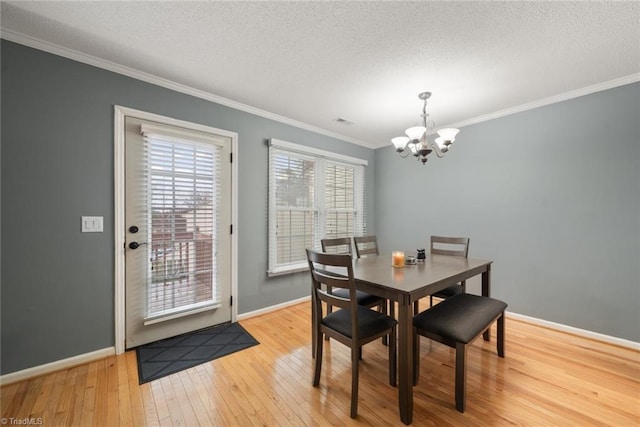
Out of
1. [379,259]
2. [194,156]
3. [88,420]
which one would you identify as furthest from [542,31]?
[88,420]

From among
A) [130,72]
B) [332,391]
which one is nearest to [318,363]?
[332,391]

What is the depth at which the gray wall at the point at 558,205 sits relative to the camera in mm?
2402

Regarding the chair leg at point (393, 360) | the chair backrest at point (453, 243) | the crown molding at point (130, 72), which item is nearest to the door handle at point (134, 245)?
the crown molding at point (130, 72)

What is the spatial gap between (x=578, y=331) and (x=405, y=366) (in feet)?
8.02

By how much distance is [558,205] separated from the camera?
108 inches

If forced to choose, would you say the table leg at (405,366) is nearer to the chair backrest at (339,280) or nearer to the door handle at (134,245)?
the chair backrest at (339,280)

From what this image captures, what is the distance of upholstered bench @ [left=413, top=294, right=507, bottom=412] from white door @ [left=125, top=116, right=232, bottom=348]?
2.06 metres

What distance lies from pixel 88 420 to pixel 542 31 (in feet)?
12.7

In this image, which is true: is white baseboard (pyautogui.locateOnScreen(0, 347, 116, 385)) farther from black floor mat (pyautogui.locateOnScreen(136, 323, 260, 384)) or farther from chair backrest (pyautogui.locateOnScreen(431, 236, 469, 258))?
chair backrest (pyautogui.locateOnScreen(431, 236, 469, 258))

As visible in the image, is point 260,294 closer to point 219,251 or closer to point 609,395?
point 219,251

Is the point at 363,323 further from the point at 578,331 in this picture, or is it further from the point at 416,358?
the point at 578,331

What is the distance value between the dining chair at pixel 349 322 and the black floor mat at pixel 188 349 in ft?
3.32

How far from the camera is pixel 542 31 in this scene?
175cm

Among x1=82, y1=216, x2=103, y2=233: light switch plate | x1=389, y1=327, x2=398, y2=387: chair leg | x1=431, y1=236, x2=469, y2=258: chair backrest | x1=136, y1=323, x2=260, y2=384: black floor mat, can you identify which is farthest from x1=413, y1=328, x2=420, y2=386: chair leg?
x1=82, y1=216, x2=103, y2=233: light switch plate
